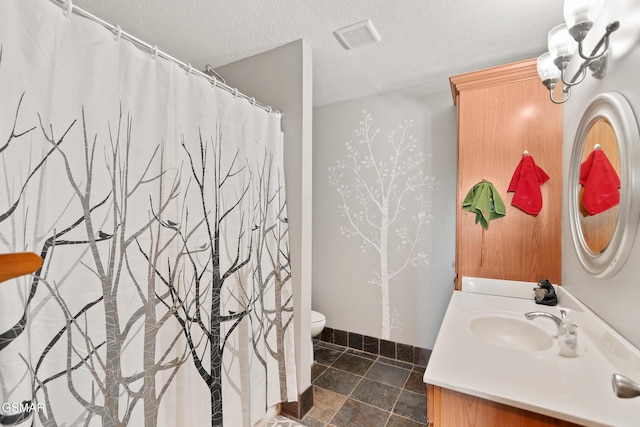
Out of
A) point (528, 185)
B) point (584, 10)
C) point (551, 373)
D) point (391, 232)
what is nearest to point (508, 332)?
point (551, 373)

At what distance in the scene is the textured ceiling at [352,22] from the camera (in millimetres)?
1496

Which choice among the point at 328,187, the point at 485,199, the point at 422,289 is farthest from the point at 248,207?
the point at 422,289

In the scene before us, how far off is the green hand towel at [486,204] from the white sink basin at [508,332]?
689mm

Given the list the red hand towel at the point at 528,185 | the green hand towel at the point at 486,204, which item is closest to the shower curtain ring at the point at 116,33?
the green hand towel at the point at 486,204

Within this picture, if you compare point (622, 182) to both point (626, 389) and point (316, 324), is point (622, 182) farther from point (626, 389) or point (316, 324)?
point (316, 324)

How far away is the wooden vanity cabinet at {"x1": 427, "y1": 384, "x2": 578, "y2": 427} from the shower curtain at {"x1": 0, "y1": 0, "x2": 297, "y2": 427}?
101 centimetres

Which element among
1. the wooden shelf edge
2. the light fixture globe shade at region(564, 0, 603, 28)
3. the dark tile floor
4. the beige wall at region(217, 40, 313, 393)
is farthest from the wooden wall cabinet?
the beige wall at region(217, 40, 313, 393)

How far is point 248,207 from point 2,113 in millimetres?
991

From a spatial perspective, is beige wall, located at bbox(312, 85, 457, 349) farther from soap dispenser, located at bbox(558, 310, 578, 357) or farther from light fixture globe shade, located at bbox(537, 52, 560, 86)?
soap dispenser, located at bbox(558, 310, 578, 357)

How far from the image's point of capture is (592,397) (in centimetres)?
78

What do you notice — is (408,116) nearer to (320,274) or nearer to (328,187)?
(328,187)

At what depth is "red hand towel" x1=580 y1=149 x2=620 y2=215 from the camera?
41.3 inches

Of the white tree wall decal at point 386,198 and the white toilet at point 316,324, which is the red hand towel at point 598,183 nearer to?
the white tree wall decal at point 386,198

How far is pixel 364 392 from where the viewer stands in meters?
2.05
